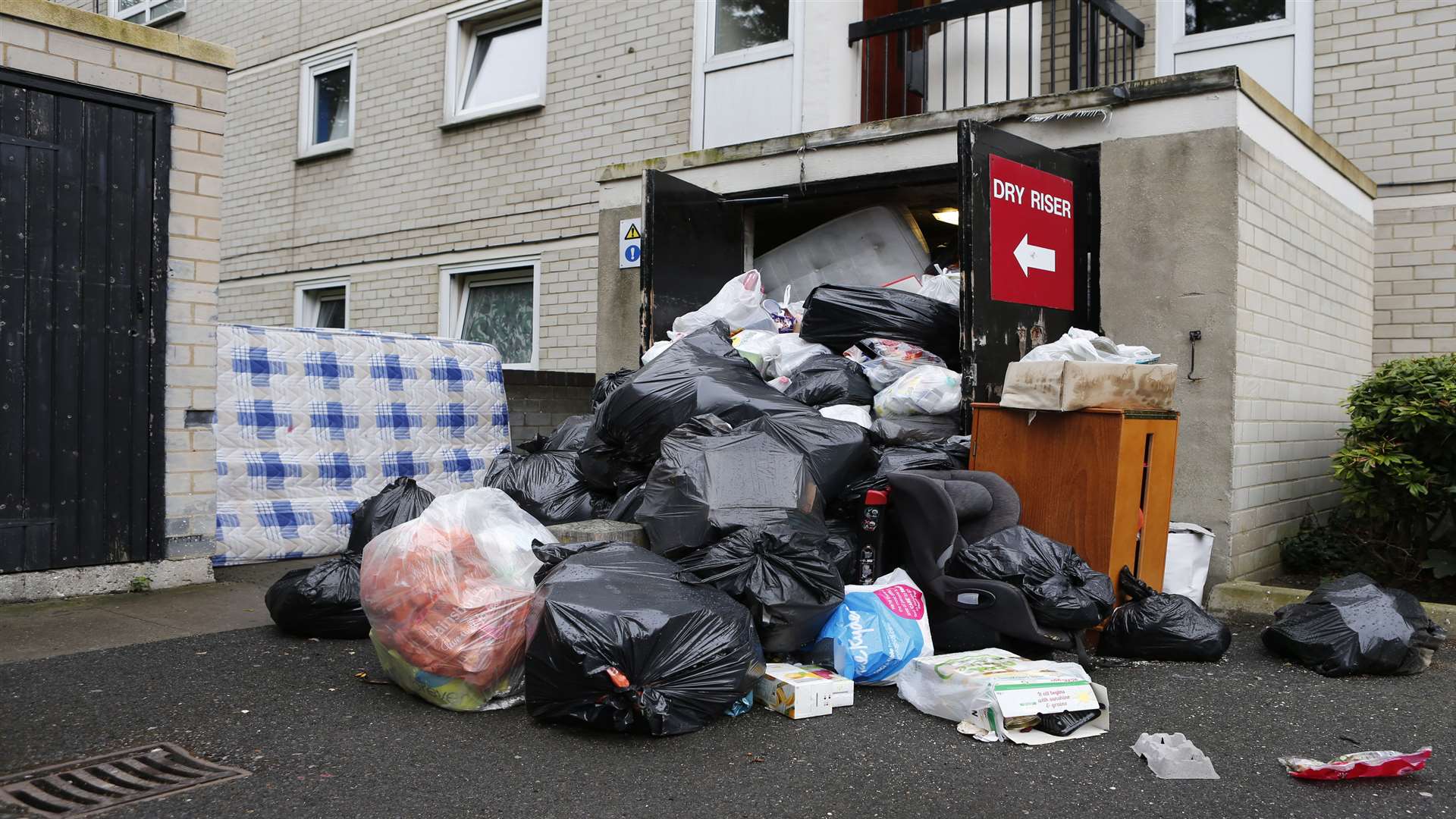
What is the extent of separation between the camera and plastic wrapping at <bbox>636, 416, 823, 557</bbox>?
3.74m

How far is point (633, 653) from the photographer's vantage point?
9.55 ft

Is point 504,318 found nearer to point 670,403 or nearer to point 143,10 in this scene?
point 670,403

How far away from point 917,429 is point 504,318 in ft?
17.6

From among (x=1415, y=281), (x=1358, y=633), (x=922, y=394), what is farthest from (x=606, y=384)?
(x=1415, y=281)

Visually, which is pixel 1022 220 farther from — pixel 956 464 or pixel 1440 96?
pixel 1440 96

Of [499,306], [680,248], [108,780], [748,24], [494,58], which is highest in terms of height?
[494,58]

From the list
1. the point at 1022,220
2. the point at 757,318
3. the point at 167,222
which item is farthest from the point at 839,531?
the point at 167,222

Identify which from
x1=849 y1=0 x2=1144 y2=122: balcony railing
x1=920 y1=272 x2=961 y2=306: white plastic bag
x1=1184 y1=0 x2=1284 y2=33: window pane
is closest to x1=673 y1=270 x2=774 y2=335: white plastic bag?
x1=920 y1=272 x2=961 y2=306: white plastic bag

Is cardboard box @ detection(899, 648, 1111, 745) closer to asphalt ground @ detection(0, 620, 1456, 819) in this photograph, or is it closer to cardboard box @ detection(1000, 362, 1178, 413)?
asphalt ground @ detection(0, 620, 1456, 819)

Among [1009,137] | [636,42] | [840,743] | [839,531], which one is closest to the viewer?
[840,743]

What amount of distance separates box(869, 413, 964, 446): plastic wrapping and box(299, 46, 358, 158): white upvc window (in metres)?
7.62

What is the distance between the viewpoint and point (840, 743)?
3035 mm

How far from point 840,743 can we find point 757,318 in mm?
3514

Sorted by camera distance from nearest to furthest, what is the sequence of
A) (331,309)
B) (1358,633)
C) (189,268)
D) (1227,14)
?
(1358,633) < (189,268) < (1227,14) < (331,309)
